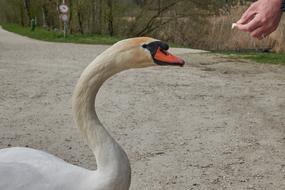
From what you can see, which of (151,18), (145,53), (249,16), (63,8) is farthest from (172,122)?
(151,18)

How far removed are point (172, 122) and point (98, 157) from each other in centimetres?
344

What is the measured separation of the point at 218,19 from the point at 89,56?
5.98m

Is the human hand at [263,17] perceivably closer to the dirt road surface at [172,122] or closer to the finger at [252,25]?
the finger at [252,25]

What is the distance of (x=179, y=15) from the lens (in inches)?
779

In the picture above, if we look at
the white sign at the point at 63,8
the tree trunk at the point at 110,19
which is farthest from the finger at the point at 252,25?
the tree trunk at the point at 110,19

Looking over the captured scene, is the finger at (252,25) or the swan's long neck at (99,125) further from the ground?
the finger at (252,25)

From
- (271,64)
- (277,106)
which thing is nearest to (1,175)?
(277,106)

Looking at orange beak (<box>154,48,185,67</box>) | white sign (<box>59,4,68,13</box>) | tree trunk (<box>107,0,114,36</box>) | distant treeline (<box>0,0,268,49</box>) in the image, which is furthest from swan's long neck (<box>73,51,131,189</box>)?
tree trunk (<box>107,0,114,36</box>)

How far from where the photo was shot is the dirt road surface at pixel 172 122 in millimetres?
3951

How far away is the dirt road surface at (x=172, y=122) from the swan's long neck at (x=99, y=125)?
1.56 meters

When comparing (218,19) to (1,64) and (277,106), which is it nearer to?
(1,64)

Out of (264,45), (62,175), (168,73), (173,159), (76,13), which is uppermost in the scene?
(62,175)

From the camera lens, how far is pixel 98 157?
211 cm

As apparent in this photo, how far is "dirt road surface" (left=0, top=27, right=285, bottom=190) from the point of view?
156 inches
